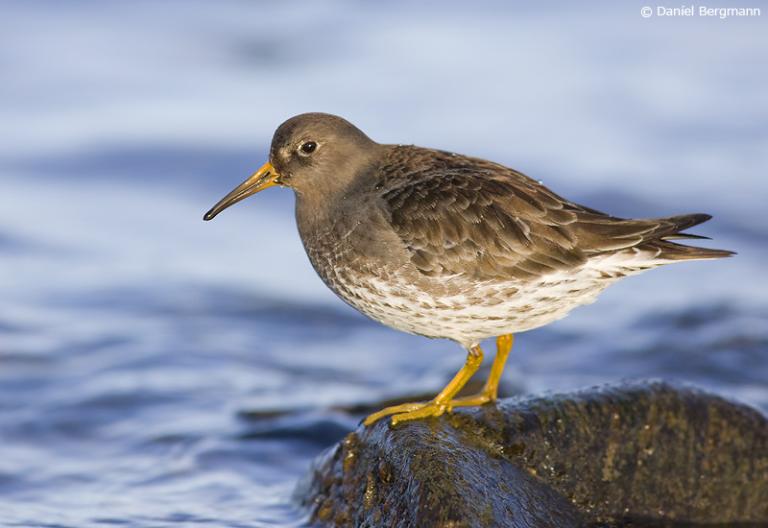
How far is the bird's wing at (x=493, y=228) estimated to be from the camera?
597 cm

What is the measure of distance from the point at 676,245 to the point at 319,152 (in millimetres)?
1994

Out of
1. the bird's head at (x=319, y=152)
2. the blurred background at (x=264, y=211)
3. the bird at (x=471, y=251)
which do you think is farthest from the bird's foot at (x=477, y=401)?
the bird's head at (x=319, y=152)

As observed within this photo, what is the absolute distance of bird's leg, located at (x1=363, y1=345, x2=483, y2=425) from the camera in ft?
20.4

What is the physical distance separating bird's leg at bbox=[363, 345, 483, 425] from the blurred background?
0.87m

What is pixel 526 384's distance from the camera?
875 cm

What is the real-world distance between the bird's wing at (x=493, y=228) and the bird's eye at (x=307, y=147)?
59 centimetres

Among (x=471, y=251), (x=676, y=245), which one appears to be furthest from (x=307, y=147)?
(x=676, y=245)

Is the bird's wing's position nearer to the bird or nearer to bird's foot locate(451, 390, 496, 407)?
the bird

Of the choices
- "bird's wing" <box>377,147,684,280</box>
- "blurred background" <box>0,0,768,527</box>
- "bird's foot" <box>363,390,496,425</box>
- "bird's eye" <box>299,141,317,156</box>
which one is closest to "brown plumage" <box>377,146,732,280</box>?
"bird's wing" <box>377,147,684,280</box>

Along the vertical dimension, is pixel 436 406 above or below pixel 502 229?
below

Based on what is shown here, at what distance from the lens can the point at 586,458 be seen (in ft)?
19.9

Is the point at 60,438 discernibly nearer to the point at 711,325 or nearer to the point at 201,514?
the point at 201,514

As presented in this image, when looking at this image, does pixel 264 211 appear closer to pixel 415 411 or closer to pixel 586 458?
pixel 415 411

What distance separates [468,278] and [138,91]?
9236mm
